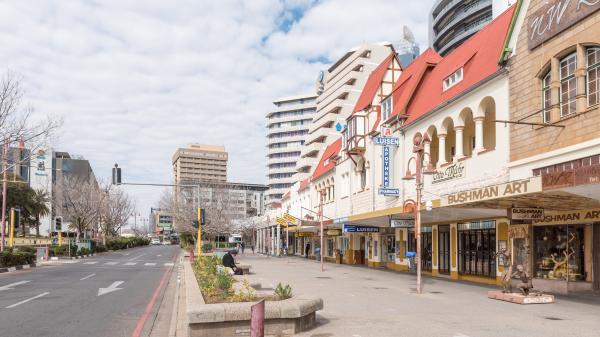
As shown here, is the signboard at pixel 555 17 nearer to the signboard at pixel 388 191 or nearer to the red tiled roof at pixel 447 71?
the red tiled roof at pixel 447 71

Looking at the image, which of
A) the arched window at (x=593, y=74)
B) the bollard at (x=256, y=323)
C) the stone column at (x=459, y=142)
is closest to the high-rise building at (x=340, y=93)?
the stone column at (x=459, y=142)

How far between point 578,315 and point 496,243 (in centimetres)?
886

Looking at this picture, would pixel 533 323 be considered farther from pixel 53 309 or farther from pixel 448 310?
pixel 53 309

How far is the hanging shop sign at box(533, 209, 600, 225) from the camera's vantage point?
17.0m

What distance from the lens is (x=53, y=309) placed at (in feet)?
44.0

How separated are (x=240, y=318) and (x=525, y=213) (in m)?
10.9

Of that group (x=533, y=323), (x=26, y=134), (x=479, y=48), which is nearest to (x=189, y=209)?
(x=26, y=134)

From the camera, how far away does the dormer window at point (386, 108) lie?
30.1 m

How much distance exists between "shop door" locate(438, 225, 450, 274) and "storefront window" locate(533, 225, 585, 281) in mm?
6798

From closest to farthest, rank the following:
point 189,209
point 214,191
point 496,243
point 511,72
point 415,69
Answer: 1. point 511,72
2. point 496,243
3. point 415,69
4. point 189,209
5. point 214,191

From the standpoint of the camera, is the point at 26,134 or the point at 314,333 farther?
the point at 26,134

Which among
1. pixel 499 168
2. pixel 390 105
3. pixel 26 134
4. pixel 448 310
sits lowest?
pixel 448 310

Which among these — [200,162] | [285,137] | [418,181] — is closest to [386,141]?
[418,181]

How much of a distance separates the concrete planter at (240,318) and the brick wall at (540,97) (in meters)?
9.55
